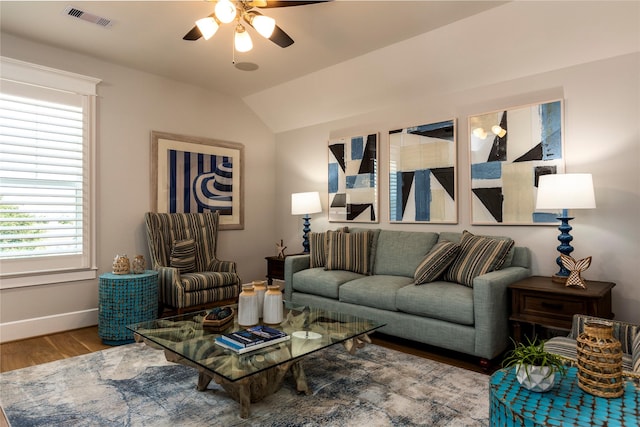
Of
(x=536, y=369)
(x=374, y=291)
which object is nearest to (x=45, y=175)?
(x=374, y=291)

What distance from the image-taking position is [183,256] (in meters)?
4.18

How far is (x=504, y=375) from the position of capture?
1628 mm

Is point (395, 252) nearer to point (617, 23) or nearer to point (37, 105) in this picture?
point (617, 23)

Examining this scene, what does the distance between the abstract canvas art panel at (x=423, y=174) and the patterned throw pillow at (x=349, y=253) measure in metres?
0.54

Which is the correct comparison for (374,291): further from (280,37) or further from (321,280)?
(280,37)

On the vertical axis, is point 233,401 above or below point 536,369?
below

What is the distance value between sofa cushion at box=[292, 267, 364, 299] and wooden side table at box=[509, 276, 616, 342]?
1495mm

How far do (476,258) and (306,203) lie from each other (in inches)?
87.2

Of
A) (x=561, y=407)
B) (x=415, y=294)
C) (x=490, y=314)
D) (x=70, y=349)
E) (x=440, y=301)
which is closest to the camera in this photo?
(x=561, y=407)

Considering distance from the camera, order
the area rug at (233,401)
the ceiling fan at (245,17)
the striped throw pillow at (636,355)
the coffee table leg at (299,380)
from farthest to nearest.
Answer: the ceiling fan at (245,17) < the coffee table leg at (299,380) < the area rug at (233,401) < the striped throw pillow at (636,355)

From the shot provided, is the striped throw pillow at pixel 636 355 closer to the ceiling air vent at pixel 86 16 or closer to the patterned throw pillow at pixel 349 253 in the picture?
the patterned throw pillow at pixel 349 253

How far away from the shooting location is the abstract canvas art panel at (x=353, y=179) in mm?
4562

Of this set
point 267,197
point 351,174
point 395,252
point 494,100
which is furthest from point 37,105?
point 494,100

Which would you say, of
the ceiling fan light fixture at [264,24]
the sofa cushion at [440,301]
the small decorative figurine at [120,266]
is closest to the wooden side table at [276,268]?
the small decorative figurine at [120,266]
